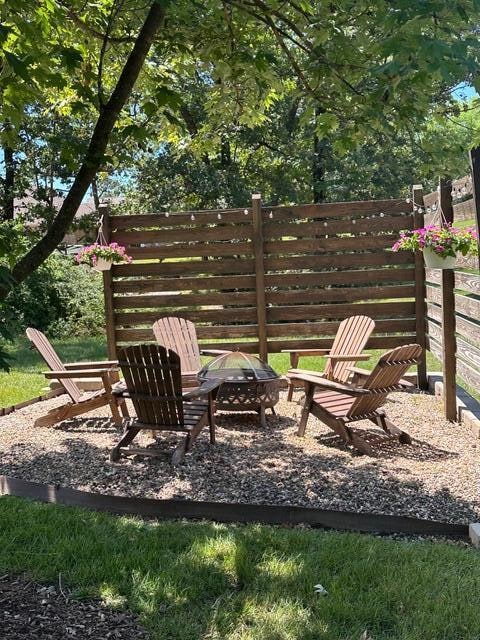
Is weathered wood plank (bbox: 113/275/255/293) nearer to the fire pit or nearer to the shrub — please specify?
the fire pit

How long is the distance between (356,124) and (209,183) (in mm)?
11737

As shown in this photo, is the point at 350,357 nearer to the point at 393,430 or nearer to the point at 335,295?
the point at 393,430

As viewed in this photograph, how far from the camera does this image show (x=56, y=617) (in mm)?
2520

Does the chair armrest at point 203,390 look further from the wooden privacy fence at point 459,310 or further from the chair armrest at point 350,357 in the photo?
the wooden privacy fence at point 459,310

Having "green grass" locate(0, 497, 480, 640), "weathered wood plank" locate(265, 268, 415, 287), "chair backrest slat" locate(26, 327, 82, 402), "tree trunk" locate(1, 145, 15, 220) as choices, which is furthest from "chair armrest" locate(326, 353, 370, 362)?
"tree trunk" locate(1, 145, 15, 220)

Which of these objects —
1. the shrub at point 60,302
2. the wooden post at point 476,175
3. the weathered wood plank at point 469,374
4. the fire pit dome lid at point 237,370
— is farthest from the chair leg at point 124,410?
the shrub at point 60,302

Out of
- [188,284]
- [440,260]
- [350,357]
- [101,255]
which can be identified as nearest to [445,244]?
[440,260]

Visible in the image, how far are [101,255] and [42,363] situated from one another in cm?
354

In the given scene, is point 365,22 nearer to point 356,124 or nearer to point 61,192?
point 356,124

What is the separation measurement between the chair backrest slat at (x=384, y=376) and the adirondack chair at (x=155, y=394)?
1.29 metres

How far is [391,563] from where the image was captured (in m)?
2.98

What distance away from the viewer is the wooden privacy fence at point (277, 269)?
7.93 metres

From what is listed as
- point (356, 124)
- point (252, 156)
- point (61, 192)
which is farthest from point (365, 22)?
point (61, 192)

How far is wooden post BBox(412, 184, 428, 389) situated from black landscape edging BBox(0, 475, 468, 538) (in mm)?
4325
